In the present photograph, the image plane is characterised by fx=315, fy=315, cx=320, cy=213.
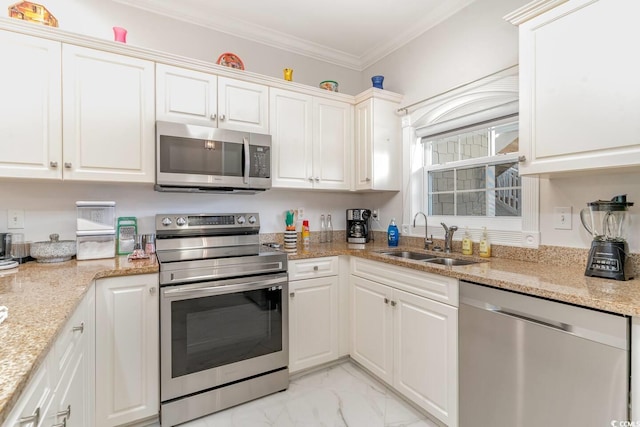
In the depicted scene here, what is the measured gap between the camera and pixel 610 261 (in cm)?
139

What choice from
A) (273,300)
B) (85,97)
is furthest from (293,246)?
(85,97)

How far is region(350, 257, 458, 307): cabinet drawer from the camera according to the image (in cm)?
164

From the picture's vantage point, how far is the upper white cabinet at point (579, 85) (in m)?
1.25

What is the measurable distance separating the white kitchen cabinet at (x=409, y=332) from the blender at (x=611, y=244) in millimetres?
612

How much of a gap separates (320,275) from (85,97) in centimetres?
185

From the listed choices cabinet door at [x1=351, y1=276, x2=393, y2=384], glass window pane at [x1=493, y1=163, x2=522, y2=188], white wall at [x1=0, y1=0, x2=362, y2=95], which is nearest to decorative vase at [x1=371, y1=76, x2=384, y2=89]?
white wall at [x1=0, y1=0, x2=362, y2=95]

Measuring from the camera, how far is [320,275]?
2.31 meters

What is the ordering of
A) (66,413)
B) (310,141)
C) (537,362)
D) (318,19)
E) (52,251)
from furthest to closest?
(310,141), (318,19), (52,251), (537,362), (66,413)

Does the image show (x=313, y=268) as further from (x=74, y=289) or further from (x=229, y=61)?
(x=229, y=61)

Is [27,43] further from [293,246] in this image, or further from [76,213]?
[293,246]

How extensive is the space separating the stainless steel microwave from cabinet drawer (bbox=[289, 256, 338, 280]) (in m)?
0.63

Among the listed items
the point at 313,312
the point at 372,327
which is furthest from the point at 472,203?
the point at 313,312

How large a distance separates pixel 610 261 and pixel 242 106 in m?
2.29

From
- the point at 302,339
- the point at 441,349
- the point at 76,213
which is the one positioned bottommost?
the point at 302,339
